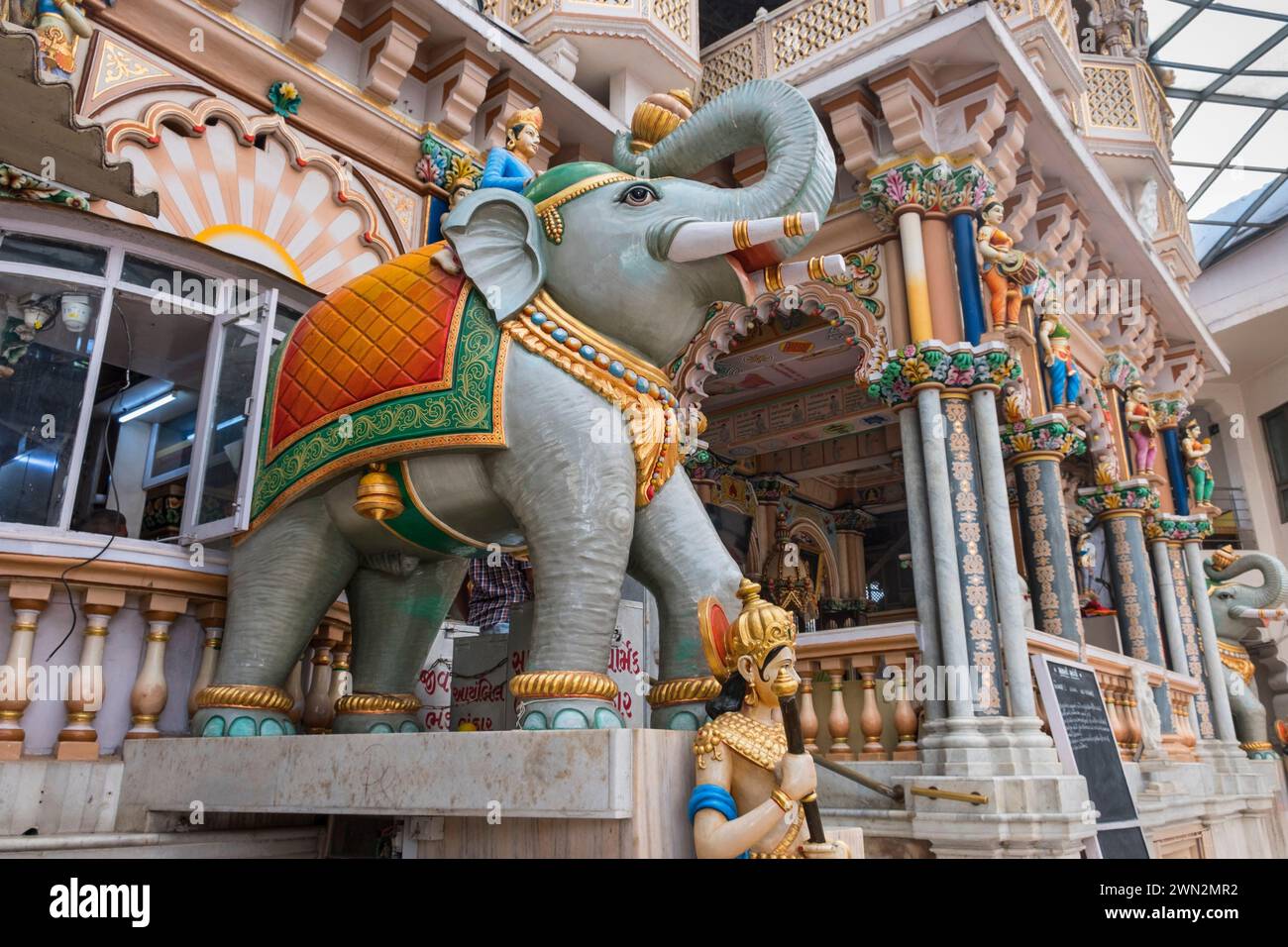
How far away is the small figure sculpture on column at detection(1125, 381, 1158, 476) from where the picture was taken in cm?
1035

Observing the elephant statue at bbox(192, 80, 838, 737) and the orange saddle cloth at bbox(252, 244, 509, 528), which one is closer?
the elephant statue at bbox(192, 80, 838, 737)

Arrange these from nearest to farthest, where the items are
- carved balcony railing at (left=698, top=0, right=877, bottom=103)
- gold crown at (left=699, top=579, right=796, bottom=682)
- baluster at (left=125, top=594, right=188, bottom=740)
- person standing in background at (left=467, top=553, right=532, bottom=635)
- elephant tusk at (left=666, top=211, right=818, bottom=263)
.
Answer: gold crown at (left=699, top=579, right=796, bottom=682), elephant tusk at (left=666, top=211, right=818, bottom=263), baluster at (left=125, top=594, right=188, bottom=740), person standing in background at (left=467, top=553, right=532, bottom=635), carved balcony railing at (left=698, top=0, right=877, bottom=103)

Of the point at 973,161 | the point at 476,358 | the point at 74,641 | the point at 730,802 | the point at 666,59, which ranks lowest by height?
the point at 730,802

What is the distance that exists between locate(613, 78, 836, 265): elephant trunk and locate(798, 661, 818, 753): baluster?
3719mm

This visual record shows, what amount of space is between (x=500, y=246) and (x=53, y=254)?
2328mm

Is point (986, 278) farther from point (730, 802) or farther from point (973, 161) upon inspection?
point (730, 802)

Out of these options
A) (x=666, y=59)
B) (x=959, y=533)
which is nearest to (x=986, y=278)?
(x=959, y=533)

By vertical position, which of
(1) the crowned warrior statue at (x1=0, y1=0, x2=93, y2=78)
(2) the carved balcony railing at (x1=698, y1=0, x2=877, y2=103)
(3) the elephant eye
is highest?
(2) the carved balcony railing at (x1=698, y1=0, x2=877, y2=103)

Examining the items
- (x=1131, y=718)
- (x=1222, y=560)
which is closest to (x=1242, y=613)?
(x=1222, y=560)

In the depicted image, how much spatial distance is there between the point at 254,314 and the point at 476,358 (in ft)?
6.10

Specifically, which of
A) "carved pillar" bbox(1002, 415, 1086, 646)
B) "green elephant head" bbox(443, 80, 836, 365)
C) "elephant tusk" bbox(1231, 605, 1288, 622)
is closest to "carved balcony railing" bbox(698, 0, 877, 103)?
"carved pillar" bbox(1002, 415, 1086, 646)

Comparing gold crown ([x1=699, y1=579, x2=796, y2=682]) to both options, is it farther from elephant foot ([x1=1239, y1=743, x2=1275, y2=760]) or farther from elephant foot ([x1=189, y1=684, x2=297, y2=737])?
elephant foot ([x1=1239, y1=743, x2=1275, y2=760])

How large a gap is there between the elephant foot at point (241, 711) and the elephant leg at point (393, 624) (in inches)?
12.3
